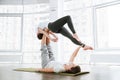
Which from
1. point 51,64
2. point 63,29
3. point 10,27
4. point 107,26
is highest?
point 10,27

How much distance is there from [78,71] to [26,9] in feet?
18.5

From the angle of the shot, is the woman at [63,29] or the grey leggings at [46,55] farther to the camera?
the grey leggings at [46,55]

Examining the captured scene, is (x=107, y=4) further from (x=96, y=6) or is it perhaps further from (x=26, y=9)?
(x=26, y=9)

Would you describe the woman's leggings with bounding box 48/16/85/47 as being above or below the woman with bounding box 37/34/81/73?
above

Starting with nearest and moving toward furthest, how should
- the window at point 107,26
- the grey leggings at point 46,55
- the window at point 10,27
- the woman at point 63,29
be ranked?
the woman at point 63,29 < the grey leggings at point 46,55 < the window at point 107,26 < the window at point 10,27

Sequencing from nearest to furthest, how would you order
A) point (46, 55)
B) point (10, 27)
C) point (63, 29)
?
1. point (63, 29)
2. point (46, 55)
3. point (10, 27)

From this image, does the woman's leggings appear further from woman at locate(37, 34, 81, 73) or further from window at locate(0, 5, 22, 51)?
window at locate(0, 5, 22, 51)

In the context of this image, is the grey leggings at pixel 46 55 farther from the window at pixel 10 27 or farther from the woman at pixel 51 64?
the window at pixel 10 27

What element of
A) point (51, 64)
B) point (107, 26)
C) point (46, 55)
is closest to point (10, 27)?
point (107, 26)

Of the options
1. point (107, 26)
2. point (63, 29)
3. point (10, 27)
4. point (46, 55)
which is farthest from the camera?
point (10, 27)

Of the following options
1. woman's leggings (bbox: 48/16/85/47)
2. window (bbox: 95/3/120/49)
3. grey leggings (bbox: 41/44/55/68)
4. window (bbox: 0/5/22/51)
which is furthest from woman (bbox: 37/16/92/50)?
window (bbox: 0/5/22/51)

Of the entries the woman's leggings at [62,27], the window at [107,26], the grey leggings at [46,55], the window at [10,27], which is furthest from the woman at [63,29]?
the window at [10,27]

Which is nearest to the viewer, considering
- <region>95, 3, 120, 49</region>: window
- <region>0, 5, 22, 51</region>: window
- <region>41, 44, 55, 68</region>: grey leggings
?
<region>41, 44, 55, 68</region>: grey leggings

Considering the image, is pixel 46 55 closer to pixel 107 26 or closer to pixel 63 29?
pixel 63 29
